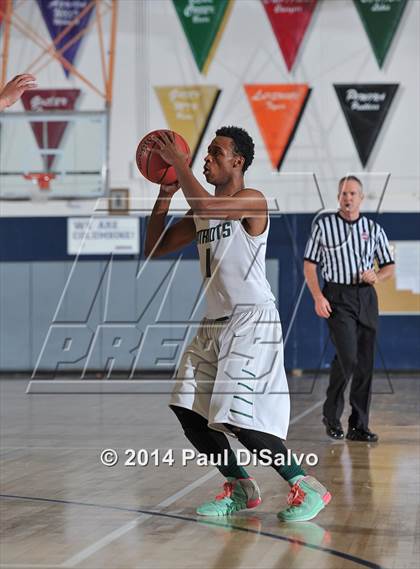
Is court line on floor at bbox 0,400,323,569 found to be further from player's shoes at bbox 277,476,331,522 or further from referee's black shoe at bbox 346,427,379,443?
referee's black shoe at bbox 346,427,379,443

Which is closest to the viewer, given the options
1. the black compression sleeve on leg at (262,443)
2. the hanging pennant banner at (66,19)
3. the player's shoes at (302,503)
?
the black compression sleeve on leg at (262,443)

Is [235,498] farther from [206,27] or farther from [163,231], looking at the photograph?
[206,27]

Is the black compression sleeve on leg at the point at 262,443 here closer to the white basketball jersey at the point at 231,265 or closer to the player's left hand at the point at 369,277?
the white basketball jersey at the point at 231,265

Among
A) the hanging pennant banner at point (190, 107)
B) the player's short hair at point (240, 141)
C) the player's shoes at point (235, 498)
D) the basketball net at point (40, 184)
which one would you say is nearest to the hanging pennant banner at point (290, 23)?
the hanging pennant banner at point (190, 107)

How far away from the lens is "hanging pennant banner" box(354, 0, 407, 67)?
1616cm

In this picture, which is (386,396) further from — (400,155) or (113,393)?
(400,155)

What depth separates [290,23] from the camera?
16438mm

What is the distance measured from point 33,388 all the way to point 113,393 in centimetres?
128

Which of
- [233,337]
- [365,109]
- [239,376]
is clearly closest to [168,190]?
[233,337]

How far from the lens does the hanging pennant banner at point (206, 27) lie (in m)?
16.6

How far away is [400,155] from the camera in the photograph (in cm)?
1627

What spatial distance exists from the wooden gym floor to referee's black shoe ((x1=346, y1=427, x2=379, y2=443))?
0.13 m

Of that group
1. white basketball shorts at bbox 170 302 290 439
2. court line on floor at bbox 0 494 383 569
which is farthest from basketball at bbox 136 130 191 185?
court line on floor at bbox 0 494 383 569

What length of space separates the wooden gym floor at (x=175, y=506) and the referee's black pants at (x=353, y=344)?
0.32m
